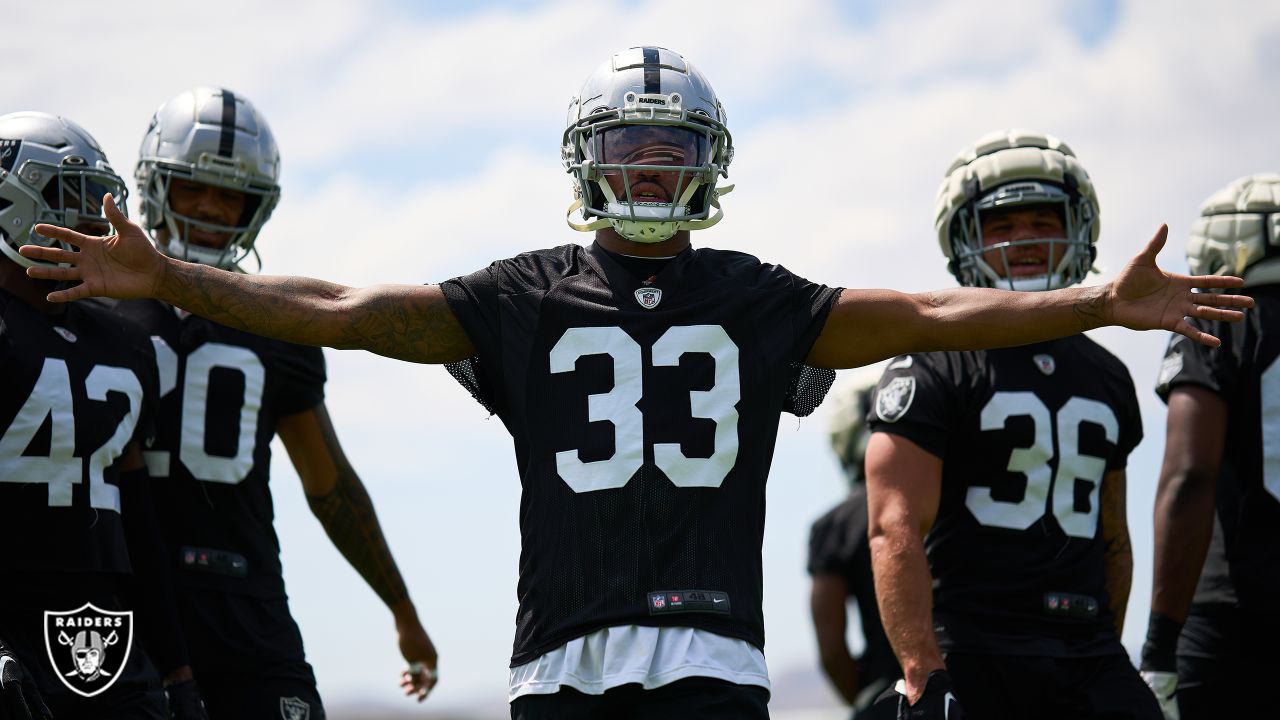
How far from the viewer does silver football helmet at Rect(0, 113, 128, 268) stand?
570 cm

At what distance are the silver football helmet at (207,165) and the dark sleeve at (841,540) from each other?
3.73m

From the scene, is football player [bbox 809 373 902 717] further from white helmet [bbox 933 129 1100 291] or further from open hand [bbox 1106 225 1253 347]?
open hand [bbox 1106 225 1253 347]

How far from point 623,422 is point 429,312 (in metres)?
0.64

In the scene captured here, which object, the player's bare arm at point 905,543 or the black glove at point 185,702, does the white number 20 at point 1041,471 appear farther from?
the black glove at point 185,702

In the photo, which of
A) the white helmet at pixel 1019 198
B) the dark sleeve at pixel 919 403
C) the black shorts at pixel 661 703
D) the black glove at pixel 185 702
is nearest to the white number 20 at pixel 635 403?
the black shorts at pixel 661 703

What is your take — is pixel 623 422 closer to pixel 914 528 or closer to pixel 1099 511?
pixel 914 528

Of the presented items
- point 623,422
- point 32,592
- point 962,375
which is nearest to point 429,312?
point 623,422

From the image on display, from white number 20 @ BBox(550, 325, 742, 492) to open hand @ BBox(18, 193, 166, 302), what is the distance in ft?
3.63

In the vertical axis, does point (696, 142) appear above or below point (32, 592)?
above

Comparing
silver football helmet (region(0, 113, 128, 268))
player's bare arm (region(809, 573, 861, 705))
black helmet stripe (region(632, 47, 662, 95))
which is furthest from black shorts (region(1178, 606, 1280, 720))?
silver football helmet (region(0, 113, 128, 268))

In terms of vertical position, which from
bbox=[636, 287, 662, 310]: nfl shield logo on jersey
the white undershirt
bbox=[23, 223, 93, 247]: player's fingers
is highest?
bbox=[23, 223, 93, 247]: player's fingers

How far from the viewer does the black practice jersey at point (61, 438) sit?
528 cm

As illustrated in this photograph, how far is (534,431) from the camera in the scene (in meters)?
4.45

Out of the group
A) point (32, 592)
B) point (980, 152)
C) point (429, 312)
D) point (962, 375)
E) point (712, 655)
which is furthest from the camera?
point (980, 152)
